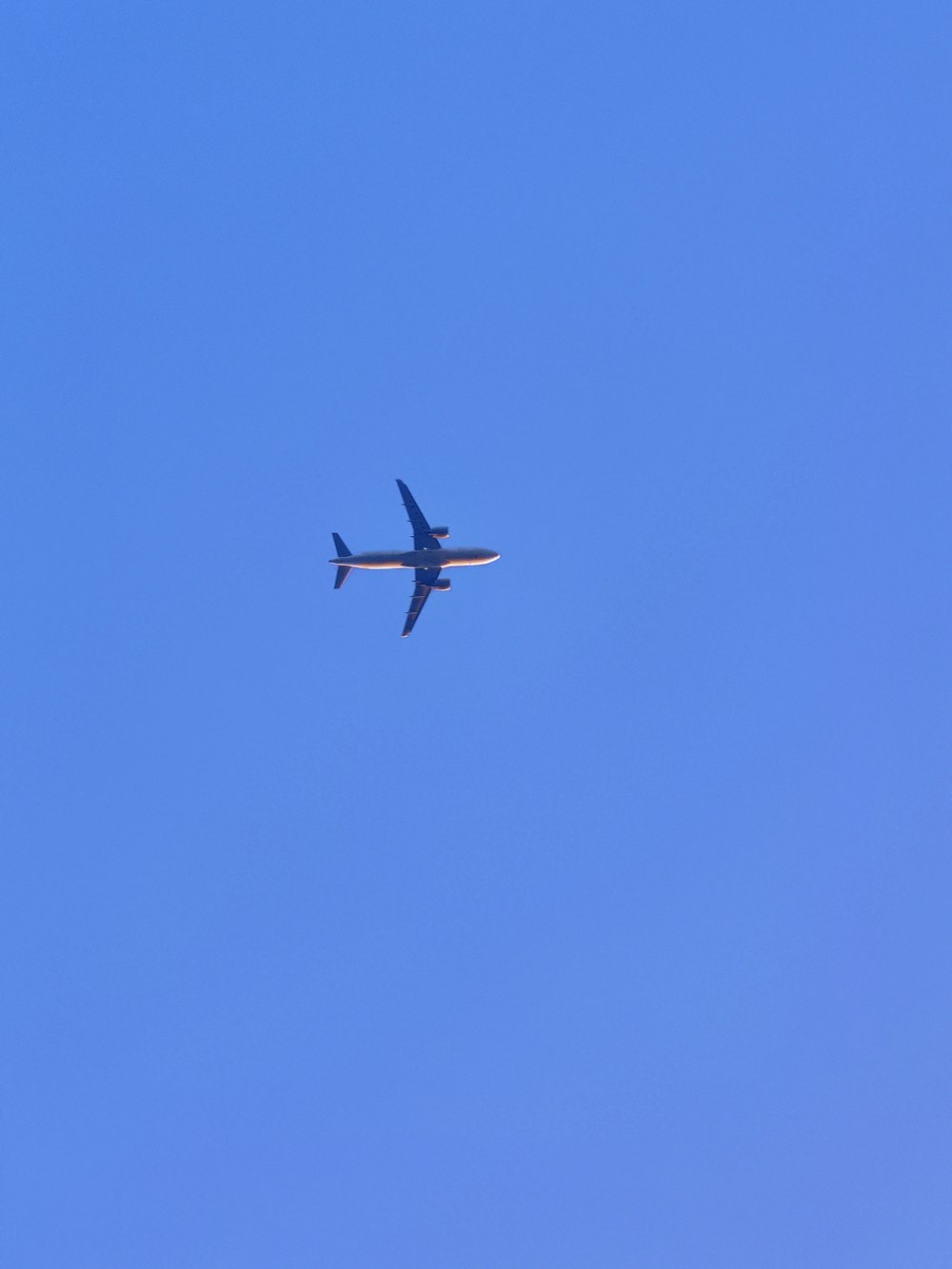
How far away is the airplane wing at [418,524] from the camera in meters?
196

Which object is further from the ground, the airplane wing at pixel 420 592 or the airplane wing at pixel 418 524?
the airplane wing at pixel 418 524

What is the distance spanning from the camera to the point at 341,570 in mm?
192125

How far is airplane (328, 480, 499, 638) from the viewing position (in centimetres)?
19125

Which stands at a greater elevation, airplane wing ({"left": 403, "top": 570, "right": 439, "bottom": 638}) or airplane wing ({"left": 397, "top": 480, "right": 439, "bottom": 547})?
airplane wing ({"left": 397, "top": 480, "right": 439, "bottom": 547})

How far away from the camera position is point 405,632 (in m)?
200

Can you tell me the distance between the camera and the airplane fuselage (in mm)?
190750

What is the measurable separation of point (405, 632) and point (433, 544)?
1056 cm

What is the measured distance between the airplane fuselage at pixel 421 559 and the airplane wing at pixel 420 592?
2.12 m

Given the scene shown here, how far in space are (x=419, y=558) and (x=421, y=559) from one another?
25cm

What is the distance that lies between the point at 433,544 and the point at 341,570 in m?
10.6

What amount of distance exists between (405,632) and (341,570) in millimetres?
11854

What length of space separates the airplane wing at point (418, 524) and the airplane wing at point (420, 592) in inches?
105

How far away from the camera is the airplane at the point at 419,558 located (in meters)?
191

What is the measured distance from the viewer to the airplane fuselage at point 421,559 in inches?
7510
